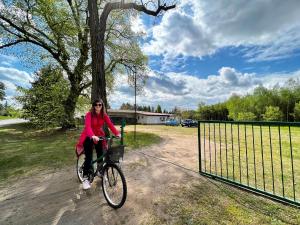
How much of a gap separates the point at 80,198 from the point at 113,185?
28.4 inches

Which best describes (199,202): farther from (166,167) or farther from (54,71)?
(54,71)

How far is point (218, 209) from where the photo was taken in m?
3.25

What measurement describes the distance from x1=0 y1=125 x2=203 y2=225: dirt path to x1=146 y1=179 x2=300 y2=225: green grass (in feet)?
0.74

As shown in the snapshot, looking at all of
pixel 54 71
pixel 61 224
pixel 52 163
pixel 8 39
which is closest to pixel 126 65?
pixel 54 71

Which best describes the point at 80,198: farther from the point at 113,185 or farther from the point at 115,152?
the point at 115,152

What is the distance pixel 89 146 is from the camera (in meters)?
3.82

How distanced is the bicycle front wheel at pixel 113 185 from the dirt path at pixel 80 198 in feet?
0.38

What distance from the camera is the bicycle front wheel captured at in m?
3.24

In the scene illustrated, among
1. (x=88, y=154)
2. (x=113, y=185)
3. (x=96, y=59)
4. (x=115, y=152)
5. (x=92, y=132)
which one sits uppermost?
(x=96, y=59)

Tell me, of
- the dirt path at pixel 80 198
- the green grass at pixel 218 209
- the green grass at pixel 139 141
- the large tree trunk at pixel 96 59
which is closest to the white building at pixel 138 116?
the green grass at pixel 139 141

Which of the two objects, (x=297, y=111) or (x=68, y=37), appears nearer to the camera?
(x=68, y=37)

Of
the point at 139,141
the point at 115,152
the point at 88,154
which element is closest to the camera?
the point at 115,152

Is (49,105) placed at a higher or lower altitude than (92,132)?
higher

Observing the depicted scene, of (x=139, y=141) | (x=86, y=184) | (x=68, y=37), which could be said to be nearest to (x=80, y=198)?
(x=86, y=184)
